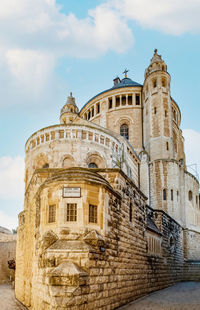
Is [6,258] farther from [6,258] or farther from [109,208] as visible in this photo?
[109,208]

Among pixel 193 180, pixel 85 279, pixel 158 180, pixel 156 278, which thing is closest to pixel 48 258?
pixel 85 279

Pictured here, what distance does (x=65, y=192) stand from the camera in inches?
390

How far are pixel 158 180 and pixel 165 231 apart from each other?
32.6 ft

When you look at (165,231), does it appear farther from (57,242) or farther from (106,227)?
(57,242)

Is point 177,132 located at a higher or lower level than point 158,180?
higher

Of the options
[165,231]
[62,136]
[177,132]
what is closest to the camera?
[165,231]

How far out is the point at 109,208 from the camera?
1080 centimetres

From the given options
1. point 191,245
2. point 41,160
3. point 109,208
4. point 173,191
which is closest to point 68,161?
point 41,160

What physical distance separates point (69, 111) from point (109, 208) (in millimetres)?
30840

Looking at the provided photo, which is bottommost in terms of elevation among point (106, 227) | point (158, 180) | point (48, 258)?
point (48, 258)

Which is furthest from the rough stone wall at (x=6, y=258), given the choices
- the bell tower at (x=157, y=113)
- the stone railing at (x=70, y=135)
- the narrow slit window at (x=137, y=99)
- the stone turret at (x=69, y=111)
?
the narrow slit window at (x=137, y=99)

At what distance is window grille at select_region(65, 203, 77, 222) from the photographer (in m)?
9.70

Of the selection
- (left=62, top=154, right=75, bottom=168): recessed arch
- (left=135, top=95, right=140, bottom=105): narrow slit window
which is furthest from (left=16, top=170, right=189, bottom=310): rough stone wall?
(left=135, top=95, right=140, bottom=105): narrow slit window

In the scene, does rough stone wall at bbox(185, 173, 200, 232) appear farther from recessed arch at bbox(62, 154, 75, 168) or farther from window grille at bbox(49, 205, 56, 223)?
window grille at bbox(49, 205, 56, 223)
